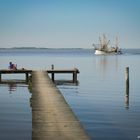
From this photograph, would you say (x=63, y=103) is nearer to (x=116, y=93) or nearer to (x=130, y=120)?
(x=130, y=120)

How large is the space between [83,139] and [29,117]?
9001 millimetres

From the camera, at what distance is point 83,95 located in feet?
108

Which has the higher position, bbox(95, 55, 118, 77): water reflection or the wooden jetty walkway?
the wooden jetty walkway

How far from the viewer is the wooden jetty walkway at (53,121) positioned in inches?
539

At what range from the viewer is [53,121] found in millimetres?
15727

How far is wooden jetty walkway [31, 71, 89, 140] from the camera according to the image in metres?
13.7

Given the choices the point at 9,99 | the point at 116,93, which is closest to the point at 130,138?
the point at 9,99

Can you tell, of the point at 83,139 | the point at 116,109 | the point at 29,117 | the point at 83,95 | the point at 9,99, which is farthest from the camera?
the point at 83,95

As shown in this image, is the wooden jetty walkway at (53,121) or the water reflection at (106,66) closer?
the wooden jetty walkway at (53,121)

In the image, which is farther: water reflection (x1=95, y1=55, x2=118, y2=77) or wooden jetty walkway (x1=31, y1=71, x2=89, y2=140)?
water reflection (x1=95, y1=55, x2=118, y2=77)

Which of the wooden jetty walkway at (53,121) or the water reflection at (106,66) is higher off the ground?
the wooden jetty walkway at (53,121)

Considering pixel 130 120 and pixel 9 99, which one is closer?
pixel 130 120

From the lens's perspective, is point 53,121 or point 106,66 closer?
point 53,121

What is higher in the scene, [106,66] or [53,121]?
[53,121]
